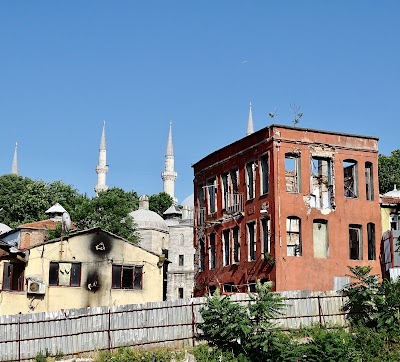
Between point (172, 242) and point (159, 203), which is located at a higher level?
point (159, 203)

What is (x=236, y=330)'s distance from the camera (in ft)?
111

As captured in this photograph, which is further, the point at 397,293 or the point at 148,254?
the point at 148,254

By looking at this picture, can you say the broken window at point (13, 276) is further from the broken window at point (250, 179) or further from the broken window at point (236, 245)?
the broken window at point (250, 179)

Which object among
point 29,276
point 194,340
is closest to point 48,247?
point 29,276

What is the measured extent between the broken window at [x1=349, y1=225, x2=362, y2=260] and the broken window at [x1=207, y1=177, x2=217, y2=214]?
361 inches

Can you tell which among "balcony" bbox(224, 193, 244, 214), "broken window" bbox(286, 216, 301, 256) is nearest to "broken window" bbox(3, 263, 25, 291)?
"balcony" bbox(224, 193, 244, 214)

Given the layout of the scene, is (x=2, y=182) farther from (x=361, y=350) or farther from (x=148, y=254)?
(x=361, y=350)

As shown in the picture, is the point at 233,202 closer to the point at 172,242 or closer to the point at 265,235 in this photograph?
the point at 265,235

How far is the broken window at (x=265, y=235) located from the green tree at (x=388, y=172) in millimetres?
48422

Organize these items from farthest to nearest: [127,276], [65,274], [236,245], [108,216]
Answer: [108,216] < [127,276] < [236,245] < [65,274]

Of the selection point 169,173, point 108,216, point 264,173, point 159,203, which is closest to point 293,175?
point 264,173

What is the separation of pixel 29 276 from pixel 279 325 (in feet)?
54.3

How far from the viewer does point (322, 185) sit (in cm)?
4638

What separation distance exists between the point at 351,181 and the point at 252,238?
687 centimetres
